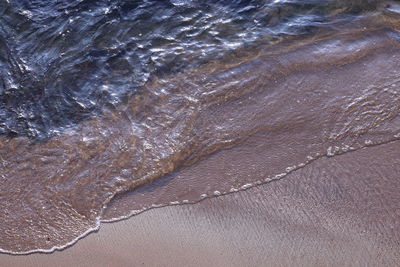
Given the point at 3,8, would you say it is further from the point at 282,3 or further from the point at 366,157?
the point at 366,157

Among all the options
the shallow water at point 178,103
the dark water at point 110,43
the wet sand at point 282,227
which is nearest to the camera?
the wet sand at point 282,227

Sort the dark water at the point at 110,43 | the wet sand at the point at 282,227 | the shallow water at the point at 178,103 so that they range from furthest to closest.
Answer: the dark water at the point at 110,43 → the shallow water at the point at 178,103 → the wet sand at the point at 282,227

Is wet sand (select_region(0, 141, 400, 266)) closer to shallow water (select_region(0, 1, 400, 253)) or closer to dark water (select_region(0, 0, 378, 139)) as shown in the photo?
shallow water (select_region(0, 1, 400, 253))

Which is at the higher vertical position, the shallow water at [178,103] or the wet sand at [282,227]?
the shallow water at [178,103]

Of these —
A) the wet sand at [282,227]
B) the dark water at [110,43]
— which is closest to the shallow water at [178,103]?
the dark water at [110,43]

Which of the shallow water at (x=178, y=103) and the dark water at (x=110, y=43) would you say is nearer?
the shallow water at (x=178, y=103)

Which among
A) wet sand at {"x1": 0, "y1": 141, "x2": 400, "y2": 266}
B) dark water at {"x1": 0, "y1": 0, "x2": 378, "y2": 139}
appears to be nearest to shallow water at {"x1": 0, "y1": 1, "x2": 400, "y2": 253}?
dark water at {"x1": 0, "y1": 0, "x2": 378, "y2": 139}

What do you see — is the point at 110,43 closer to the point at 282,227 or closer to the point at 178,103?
the point at 178,103

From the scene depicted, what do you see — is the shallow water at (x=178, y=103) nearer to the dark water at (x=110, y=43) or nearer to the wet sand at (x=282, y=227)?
the dark water at (x=110, y=43)
